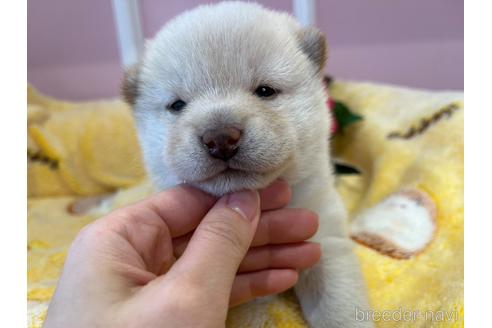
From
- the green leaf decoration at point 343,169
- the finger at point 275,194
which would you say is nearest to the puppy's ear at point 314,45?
the finger at point 275,194

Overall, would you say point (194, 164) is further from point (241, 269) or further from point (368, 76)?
point (368, 76)

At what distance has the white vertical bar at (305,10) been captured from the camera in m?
2.56

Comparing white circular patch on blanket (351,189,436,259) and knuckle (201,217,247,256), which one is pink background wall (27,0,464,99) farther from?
knuckle (201,217,247,256)

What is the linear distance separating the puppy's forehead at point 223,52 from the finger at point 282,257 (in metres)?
0.50

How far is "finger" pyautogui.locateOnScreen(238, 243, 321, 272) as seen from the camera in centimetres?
126

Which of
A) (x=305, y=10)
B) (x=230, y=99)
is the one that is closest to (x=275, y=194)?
(x=230, y=99)

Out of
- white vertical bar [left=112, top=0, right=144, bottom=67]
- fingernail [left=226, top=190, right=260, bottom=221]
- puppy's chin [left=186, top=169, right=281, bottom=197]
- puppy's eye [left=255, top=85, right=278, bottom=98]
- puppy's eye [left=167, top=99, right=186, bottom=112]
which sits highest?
white vertical bar [left=112, top=0, right=144, bottom=67]

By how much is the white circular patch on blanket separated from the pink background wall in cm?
130

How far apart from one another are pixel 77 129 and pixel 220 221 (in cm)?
191

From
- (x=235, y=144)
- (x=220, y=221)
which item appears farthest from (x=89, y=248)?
(x=235, y=144)

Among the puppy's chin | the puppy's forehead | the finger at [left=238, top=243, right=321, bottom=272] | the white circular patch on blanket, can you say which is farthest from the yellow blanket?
the puppy's forehead

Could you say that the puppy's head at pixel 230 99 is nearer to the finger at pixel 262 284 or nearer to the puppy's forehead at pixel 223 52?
the puppy's forehead at pixel 223 52

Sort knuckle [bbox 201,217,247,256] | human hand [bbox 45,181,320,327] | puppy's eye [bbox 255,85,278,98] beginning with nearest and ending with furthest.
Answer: human hand [bbox 45,181,320,327]
knuckle [bbox 201,217,247,256]
puppy's eye [bbox 255,85,278,98]
